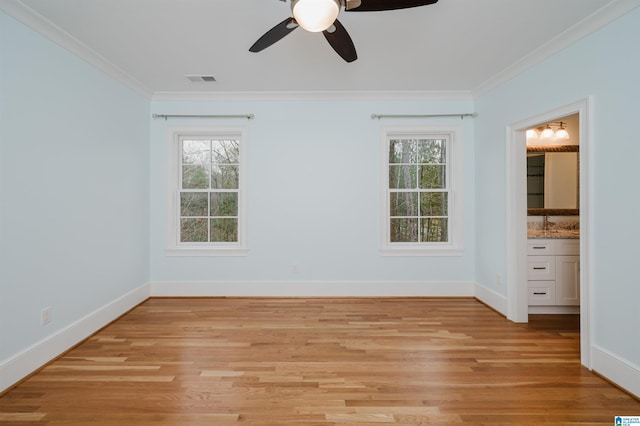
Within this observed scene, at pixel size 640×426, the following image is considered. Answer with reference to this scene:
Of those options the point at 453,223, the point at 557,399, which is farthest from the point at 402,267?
the point at 557,399

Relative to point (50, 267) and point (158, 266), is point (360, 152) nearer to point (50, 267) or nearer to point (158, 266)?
point (158, 266)

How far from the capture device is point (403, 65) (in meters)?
3.35

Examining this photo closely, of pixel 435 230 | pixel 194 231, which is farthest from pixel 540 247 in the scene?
pixel 194 231

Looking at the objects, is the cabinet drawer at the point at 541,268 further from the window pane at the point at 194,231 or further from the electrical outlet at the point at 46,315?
the electrical outlet at the point at 46,315

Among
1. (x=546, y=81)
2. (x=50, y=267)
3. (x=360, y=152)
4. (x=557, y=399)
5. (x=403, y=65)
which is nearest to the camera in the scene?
(x=557, y=399)

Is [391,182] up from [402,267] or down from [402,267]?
up

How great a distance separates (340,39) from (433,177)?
8.97 feet

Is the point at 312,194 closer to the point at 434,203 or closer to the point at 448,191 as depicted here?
the point at 434,203

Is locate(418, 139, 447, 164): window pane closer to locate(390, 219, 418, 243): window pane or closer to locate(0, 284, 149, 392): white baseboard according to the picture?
locate(390, 219, 418, 243): window pane

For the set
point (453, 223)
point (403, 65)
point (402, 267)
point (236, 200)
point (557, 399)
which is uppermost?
point (403, 65)

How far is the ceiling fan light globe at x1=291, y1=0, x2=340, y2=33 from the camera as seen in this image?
1.66 m

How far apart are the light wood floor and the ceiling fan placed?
2.24 m

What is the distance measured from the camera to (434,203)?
442cm

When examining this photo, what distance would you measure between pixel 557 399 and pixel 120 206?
13.9ft
